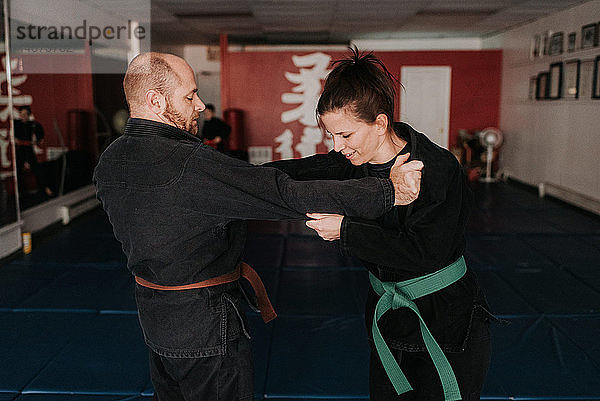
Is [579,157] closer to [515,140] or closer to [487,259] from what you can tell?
[515,140]

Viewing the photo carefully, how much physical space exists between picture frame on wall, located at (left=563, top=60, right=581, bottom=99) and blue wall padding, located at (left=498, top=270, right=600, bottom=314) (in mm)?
3573

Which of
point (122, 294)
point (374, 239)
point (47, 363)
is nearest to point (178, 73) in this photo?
point (374, 239)

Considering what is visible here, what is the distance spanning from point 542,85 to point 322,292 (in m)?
5.67

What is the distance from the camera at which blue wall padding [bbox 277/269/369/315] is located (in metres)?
3.23

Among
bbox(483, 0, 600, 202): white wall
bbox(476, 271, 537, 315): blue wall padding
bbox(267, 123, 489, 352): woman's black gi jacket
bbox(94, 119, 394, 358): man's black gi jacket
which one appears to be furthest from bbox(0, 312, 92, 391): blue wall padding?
bbox(483, 0, 600, 202): white wall

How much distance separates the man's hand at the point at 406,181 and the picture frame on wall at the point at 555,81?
21.8 ft

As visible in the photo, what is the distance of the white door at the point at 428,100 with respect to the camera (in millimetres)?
9602

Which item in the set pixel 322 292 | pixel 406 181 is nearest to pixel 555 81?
pixel 322 292

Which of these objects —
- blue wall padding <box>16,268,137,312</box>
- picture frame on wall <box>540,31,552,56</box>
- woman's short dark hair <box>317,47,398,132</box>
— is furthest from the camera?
picture frame on wall <box>540,31,552,56</box>

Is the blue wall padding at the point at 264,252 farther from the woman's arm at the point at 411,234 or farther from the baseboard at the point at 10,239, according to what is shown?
the woman's arm at the point at 411,234

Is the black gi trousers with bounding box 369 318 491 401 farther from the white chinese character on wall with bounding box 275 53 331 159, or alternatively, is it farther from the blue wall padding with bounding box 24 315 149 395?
the white chinese character on wall with bounding box 275 53 331 159

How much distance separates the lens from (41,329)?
2947 mm

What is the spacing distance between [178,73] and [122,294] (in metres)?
2.58

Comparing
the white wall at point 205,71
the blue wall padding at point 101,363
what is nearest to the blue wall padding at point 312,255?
the blue wall padding at point 101,363
